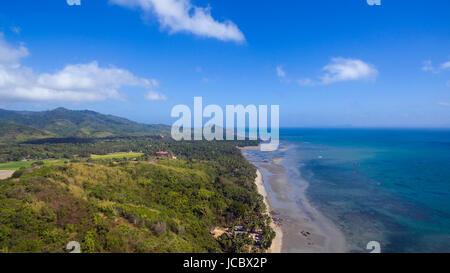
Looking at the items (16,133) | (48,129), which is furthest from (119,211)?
(48,129)

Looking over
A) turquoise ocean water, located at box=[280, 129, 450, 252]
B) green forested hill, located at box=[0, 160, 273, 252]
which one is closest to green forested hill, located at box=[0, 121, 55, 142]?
green forested hill, located at box=[0, 160, 273, 252]

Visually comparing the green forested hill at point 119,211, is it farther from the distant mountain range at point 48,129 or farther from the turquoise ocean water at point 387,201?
the distant mountain range at point 48,129

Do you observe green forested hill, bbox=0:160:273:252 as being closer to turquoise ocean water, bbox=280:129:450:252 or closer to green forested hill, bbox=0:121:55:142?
turquoise ocean water, bbox=280:129:450:252

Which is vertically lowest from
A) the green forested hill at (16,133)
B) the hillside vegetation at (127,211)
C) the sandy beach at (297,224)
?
the sandy beach at (297,224)

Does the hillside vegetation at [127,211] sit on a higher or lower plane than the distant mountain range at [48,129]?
lower

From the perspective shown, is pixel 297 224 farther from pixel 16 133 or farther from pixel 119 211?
pixel 16 133

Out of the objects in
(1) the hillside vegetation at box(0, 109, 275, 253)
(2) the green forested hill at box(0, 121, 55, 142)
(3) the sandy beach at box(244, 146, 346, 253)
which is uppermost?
(2) the green forested hill at box(0, 121, 55, 142)

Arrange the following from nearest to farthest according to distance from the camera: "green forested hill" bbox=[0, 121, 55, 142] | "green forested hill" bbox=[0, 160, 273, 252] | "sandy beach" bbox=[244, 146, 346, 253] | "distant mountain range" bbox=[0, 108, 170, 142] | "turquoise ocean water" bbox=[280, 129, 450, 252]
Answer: "green forested hill" bbox=[0, 160, 273, 252], "sandy beach" bbox=[244, 146, 346, 253], "turquoise ocean water" bbox=[280, 129, 450, 252], "green forested hill" bbox=[0, 121, 55, 142], "distant mountain range" bbox=[0, 108, 170, 142]

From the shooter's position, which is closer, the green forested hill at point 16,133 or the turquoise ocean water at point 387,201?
the turquoise ocean water at point 387,201

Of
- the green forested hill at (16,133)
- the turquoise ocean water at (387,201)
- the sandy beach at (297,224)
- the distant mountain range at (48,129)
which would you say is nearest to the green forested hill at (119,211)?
the sandy beach at (297,224)

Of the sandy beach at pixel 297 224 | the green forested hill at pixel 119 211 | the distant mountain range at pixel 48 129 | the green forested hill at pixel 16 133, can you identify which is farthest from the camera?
the distant mountain range at pixel 48 129
